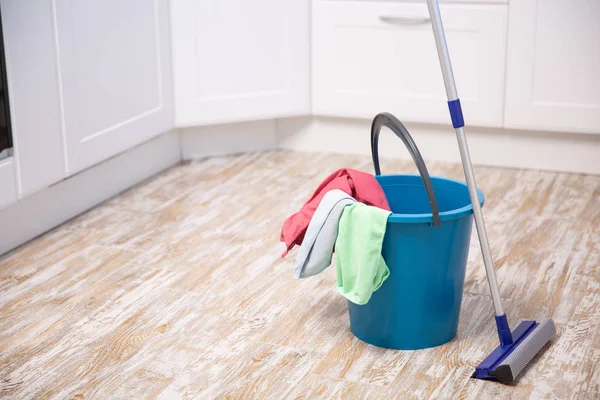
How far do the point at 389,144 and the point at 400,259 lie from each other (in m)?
1.55

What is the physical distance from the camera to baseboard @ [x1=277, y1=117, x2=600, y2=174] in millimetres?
3061

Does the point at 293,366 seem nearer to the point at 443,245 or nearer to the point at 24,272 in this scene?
the point at 443,245

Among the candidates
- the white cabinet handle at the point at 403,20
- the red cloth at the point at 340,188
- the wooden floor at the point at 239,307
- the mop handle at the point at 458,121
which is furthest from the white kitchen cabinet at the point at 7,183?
the white cabinet handle at the point at 403,20

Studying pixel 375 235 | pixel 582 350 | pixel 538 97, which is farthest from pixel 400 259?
pixel 538 97

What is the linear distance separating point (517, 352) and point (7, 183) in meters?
1.35

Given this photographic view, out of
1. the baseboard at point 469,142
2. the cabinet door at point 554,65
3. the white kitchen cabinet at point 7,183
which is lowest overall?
the baseboard at point 469,142

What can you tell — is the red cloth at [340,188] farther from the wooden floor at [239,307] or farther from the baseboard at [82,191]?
the baseboard at [82,191]

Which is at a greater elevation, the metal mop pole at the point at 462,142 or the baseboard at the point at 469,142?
the metal mop pole at the point at 462,142

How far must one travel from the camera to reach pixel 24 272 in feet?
7.43

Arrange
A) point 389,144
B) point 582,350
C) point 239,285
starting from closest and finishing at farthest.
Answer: point 582,350, point 239,285, point 389,144

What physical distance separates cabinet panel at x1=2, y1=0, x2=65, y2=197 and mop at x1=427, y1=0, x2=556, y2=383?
3.77 ft

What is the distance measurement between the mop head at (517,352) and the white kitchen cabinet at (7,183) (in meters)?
1.28

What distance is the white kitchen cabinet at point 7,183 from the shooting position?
2.25 m

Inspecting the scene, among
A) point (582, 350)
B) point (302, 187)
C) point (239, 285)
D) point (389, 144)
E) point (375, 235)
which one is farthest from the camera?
point (389, 144)
